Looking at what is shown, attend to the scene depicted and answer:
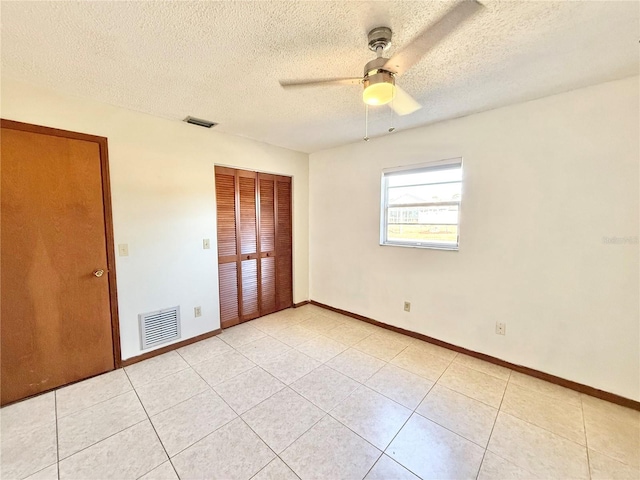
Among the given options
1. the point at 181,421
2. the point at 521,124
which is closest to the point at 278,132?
the point at 521,124

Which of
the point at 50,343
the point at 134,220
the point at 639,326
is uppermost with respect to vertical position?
the point at 134,220

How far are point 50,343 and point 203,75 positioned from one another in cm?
236

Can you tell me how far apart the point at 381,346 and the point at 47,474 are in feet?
8.20

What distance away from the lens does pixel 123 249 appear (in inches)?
90.6

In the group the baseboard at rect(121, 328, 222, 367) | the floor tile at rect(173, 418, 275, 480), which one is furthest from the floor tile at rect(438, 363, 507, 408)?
the baseboard at rect(121, 328, 222, 367)

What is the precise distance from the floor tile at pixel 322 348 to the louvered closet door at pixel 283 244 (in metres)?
1.06

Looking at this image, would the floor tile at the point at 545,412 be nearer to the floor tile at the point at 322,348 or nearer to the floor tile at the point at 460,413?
the floor tile at the point at 460,413

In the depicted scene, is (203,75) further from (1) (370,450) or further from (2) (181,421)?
(1) (370,450)

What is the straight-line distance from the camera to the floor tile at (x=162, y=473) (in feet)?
4.35

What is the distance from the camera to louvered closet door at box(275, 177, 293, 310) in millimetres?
3616

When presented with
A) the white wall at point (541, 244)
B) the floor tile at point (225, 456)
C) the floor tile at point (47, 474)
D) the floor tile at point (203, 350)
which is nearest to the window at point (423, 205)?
the white wall at point (541, 244)

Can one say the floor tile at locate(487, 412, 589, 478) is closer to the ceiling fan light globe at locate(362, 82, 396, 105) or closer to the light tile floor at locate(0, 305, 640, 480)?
the light tile floor at locate(0, 305, 640, 480)

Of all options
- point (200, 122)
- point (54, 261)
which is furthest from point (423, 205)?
point (54, 261)

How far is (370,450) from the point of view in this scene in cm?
150
